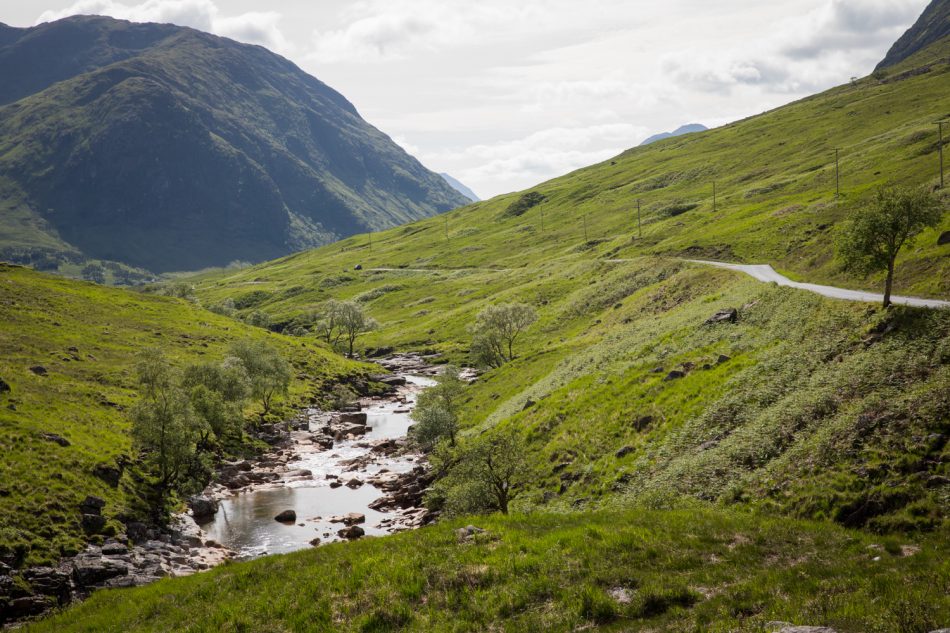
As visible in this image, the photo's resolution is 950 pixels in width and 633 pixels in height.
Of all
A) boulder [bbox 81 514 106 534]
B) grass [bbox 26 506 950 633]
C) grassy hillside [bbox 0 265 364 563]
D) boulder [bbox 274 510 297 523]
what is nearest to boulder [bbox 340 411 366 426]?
grassy hillside [bbox 0 265 364 563]

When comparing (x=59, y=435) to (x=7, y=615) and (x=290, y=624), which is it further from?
(x=290, y=624)

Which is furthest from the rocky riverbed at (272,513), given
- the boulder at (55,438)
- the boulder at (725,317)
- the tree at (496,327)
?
the boulder at (725,317)

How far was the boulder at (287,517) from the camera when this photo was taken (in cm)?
5374

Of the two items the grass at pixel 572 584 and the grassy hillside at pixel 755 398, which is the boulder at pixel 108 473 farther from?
the grassy hillside at pixel 755 398

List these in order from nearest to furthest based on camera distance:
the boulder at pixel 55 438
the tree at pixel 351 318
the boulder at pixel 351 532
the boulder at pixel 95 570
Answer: the boulder at pixel 95 570 → the boulder at pixel 351 532 → the boulder at pixel 55 438 → the tree at pixel 351 318

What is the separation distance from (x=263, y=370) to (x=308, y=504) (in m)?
37.5

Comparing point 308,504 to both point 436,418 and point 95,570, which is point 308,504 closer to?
point 436,418

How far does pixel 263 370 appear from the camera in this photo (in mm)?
90188

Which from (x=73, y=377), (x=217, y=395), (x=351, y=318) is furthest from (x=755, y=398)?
(x=351, y=318)

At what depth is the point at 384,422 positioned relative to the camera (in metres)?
96.8

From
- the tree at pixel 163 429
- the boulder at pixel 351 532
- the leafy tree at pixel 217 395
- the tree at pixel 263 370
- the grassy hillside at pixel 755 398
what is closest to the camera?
the grassy hillside at pixel 755 398

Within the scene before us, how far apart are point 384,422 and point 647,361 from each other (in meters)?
54.8

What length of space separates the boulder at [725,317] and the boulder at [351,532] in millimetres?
40383

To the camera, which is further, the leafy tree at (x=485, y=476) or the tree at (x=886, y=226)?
the leafy tree at (x=485, y=476)
